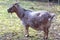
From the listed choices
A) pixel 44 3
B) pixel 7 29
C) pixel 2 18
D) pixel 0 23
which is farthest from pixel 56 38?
pixel 44 3

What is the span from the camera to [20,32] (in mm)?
6426

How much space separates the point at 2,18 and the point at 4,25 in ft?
3.38

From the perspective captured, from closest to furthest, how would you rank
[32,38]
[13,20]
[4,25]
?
[32,38]
[4,25]
[13,20]

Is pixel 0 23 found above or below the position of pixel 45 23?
below

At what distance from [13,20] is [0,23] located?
637 millimetres

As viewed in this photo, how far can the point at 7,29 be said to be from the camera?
22.2ft

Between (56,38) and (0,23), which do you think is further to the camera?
(0,23)

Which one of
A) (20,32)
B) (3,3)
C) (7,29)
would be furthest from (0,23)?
(3,3)

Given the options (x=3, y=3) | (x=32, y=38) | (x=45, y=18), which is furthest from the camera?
(x=3, y=3)

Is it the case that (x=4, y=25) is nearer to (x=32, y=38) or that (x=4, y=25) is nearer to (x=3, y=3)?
(x=32, y=38)

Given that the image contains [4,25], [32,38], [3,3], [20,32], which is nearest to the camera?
[32,38]

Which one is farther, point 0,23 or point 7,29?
point 0,23

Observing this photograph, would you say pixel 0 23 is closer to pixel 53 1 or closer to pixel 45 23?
pixel 45 23

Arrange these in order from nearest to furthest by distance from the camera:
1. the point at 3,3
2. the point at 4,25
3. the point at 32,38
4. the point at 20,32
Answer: the point at 32,38 → the point at 20,32 → the point at 4,25 → the point at 3,3
